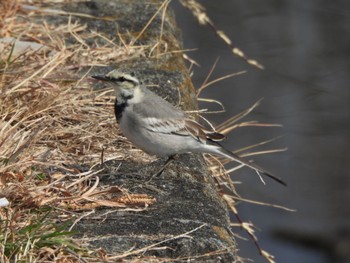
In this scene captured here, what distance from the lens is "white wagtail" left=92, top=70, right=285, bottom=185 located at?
4.90 metres

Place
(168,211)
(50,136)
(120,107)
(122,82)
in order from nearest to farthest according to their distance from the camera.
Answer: (168,211) < (50,136) < (120,107) < (122,82)

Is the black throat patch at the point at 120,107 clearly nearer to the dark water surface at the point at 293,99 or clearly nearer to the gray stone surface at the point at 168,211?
the gray stone surface at the point at 168,211

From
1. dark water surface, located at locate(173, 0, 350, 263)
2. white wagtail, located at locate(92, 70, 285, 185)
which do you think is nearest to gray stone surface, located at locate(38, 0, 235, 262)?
white wagtail, located at locate(92, 70, 285, 185)

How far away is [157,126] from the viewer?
5016 mm

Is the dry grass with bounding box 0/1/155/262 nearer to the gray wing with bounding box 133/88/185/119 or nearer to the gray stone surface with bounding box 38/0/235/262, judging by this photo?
the gray stone surface with bounding box 38/0/235/262

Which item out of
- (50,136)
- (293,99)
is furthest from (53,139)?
(293,99)

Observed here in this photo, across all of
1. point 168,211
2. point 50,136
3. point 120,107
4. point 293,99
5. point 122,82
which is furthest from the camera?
point 293,99

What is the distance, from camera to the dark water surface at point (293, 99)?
9320mm

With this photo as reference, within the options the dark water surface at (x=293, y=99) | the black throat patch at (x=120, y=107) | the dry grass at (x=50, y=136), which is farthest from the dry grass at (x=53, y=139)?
the dark water surface at (x=293, y=99)

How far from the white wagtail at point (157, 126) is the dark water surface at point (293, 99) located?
409 centimetres

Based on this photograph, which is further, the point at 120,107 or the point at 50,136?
the point at 120,107

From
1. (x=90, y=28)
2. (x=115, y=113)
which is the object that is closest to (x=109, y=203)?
(x=115, y=113)

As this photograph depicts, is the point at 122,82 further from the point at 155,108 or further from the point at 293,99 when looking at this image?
the point at 293,99

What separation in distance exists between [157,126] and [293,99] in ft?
15.5
